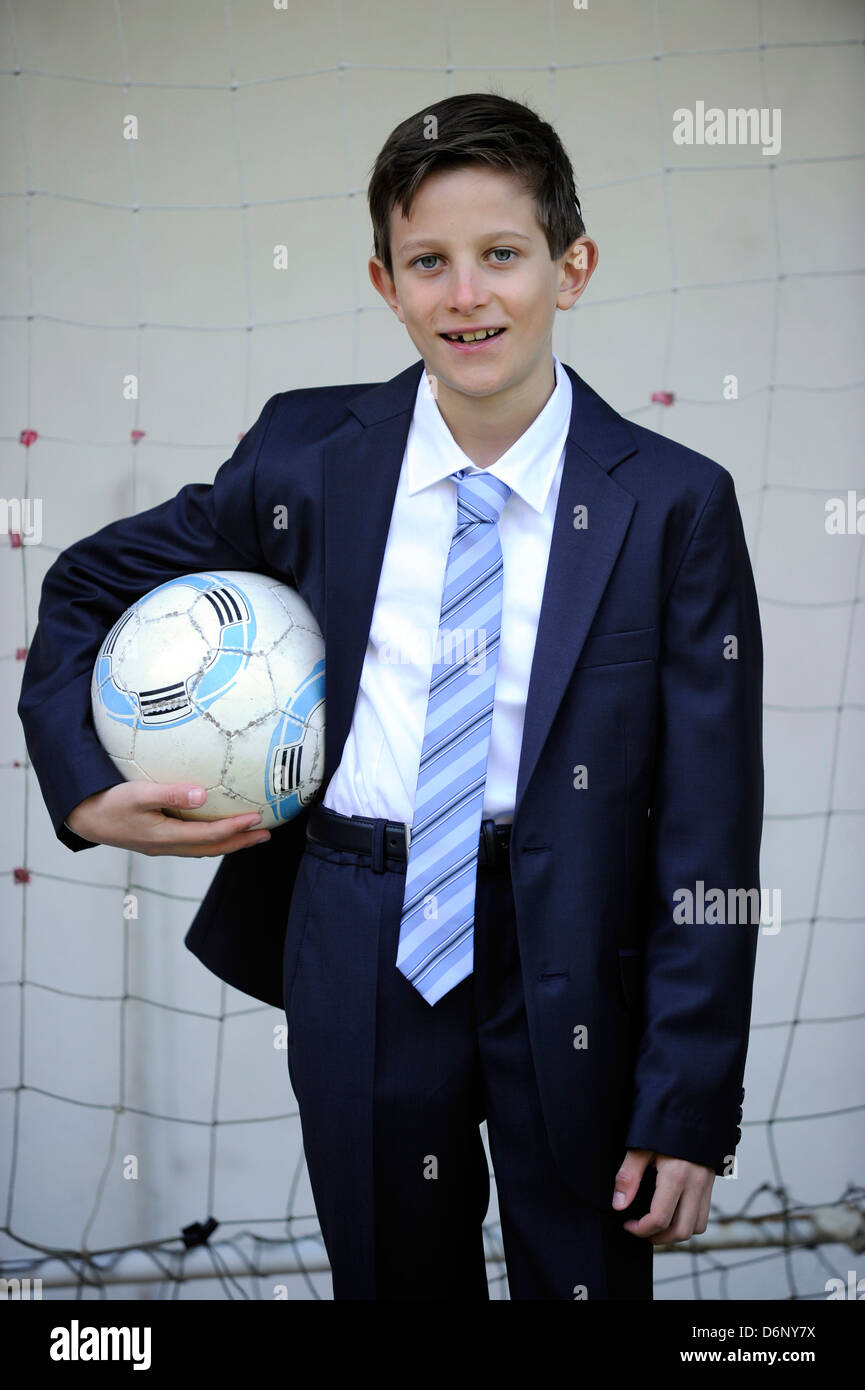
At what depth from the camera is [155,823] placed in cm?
179

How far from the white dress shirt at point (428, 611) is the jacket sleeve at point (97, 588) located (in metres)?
0.23

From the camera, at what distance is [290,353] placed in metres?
3.10

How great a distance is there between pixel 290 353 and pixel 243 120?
0.52m

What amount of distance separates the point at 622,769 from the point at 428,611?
0.34m

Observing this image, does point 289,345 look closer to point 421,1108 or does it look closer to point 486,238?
point 486,238

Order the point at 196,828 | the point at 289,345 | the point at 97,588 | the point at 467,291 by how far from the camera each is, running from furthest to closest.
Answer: the point at 289,345 < the point at 97,588 < the point at 196,828 < the point at 467,291

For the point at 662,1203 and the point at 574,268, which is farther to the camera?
the point at 574,268

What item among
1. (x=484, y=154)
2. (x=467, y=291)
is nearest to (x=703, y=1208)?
(x=467, y=291)

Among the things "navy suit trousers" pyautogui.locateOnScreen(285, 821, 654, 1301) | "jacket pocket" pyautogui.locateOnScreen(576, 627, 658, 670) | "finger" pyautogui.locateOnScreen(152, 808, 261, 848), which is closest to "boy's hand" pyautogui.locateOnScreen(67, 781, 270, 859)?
"finger" pyautogui.locateOnScreen(152, 808, 261, 848)

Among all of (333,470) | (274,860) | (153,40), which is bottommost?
(274,860)

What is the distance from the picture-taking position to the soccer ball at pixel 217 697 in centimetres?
176

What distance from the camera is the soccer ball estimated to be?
1759mm
